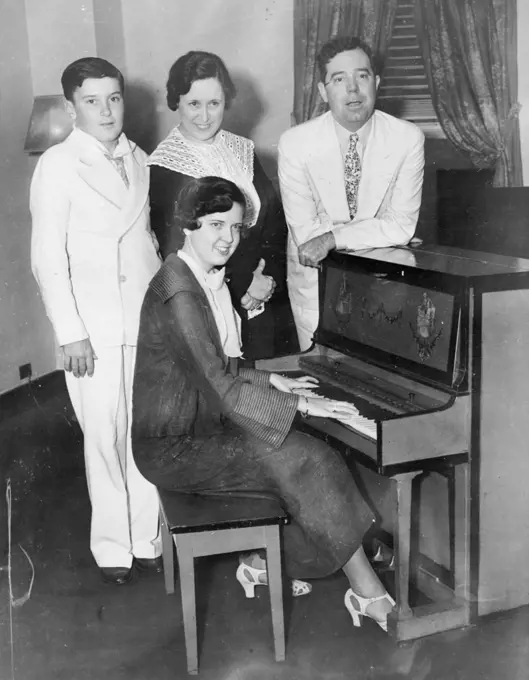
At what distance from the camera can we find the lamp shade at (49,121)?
2662 mm

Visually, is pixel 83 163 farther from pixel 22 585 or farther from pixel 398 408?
pixel 22 585

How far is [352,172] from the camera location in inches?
109

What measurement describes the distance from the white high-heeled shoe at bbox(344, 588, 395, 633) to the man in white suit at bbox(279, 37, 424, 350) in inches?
44.7

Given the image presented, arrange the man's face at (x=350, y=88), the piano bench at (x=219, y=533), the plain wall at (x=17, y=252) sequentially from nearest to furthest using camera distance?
the piano bench at (x=219, y=533), the man's face at (x=350, y=88), the plain wall at (x=17, y=252)

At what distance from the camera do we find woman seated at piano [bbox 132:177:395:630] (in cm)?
223

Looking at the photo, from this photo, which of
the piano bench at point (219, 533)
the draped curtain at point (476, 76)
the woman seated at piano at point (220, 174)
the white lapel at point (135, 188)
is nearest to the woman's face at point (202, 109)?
the woman seated at piano at point (220, 174)

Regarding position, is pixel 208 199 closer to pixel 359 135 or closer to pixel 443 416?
pixel 359 135

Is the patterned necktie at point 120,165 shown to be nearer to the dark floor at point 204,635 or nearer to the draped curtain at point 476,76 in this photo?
the dark floor at point 204,635

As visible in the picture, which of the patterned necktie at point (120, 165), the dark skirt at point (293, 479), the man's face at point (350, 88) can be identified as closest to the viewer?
the dark skirt at point (293, 479)

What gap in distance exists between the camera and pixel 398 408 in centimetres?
235

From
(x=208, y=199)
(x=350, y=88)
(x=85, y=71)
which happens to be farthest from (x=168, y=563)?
(x=350, y=88)

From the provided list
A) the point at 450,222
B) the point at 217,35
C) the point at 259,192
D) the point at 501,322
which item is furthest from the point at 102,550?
the point at 450,222

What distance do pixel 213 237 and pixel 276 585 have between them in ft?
3.33

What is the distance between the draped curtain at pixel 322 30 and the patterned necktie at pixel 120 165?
1510mm
